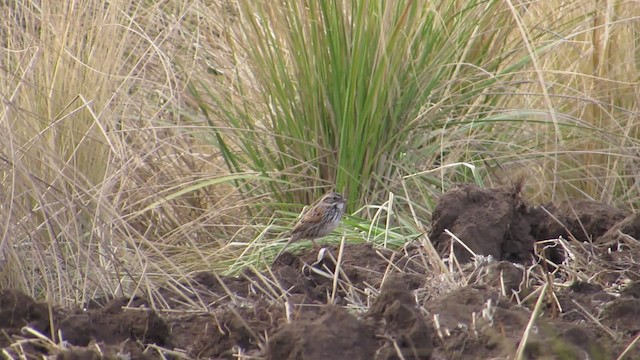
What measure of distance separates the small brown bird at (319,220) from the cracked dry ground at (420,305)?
17cm

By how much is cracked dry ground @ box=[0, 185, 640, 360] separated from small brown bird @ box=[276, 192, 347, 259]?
0.17 meters

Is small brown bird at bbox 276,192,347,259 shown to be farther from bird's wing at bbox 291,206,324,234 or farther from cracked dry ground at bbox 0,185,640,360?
cracked dry ground at bbox 0,185,640,360

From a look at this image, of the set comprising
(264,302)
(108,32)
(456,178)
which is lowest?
(456,178)

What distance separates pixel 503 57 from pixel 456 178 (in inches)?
24.3

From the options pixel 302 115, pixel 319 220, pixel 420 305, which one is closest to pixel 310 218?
pixel 319 220

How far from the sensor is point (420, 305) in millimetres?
3557

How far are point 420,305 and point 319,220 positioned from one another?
100 centimetres

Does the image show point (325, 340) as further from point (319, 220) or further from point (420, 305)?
point (319, 220)

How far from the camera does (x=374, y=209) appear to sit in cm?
500

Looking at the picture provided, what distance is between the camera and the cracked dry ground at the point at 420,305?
2.87 metres

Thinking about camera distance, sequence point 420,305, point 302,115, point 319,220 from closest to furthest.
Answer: point 420,305 → point 319,220 → point 302,115

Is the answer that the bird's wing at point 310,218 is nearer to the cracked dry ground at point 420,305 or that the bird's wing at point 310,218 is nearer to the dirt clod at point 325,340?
the cracked dry ground at point 420,305

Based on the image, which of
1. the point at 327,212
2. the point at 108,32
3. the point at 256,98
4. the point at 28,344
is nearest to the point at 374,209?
the point at 327,212

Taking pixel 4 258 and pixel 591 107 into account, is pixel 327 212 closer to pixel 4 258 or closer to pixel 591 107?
pixel 4 258
